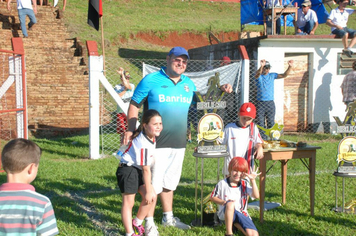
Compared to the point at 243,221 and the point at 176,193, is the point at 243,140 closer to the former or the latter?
the point at 243,221

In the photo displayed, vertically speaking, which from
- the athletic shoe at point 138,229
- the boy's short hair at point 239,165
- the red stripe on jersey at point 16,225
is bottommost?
the athletic shoe at point 138,229

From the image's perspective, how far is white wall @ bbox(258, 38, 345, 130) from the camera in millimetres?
11062

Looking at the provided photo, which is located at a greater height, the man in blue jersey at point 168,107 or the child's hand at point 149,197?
the man in blue jersey at point 168,107

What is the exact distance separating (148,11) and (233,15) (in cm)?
739

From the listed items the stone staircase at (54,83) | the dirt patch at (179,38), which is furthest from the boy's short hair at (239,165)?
the dirt patch at (179,38)

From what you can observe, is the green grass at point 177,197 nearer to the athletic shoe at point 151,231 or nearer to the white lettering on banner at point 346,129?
the athletic shoe at point 151,231

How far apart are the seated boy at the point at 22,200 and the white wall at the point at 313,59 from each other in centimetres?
924

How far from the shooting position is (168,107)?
441 centimetres

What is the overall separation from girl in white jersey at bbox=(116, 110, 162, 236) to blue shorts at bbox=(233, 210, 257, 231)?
3.06ft

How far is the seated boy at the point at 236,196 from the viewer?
13.9ft

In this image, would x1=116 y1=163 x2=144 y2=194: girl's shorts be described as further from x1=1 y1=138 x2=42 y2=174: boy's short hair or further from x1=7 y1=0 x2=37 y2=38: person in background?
x1=7 y1=0 x2=37 y2=38: person in background

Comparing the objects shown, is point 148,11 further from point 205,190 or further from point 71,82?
point 205,190

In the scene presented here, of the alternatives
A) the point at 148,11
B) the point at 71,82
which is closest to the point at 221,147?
the point at 71,82

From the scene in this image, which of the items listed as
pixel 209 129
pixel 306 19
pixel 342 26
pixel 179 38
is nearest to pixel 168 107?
pixel 209 129
